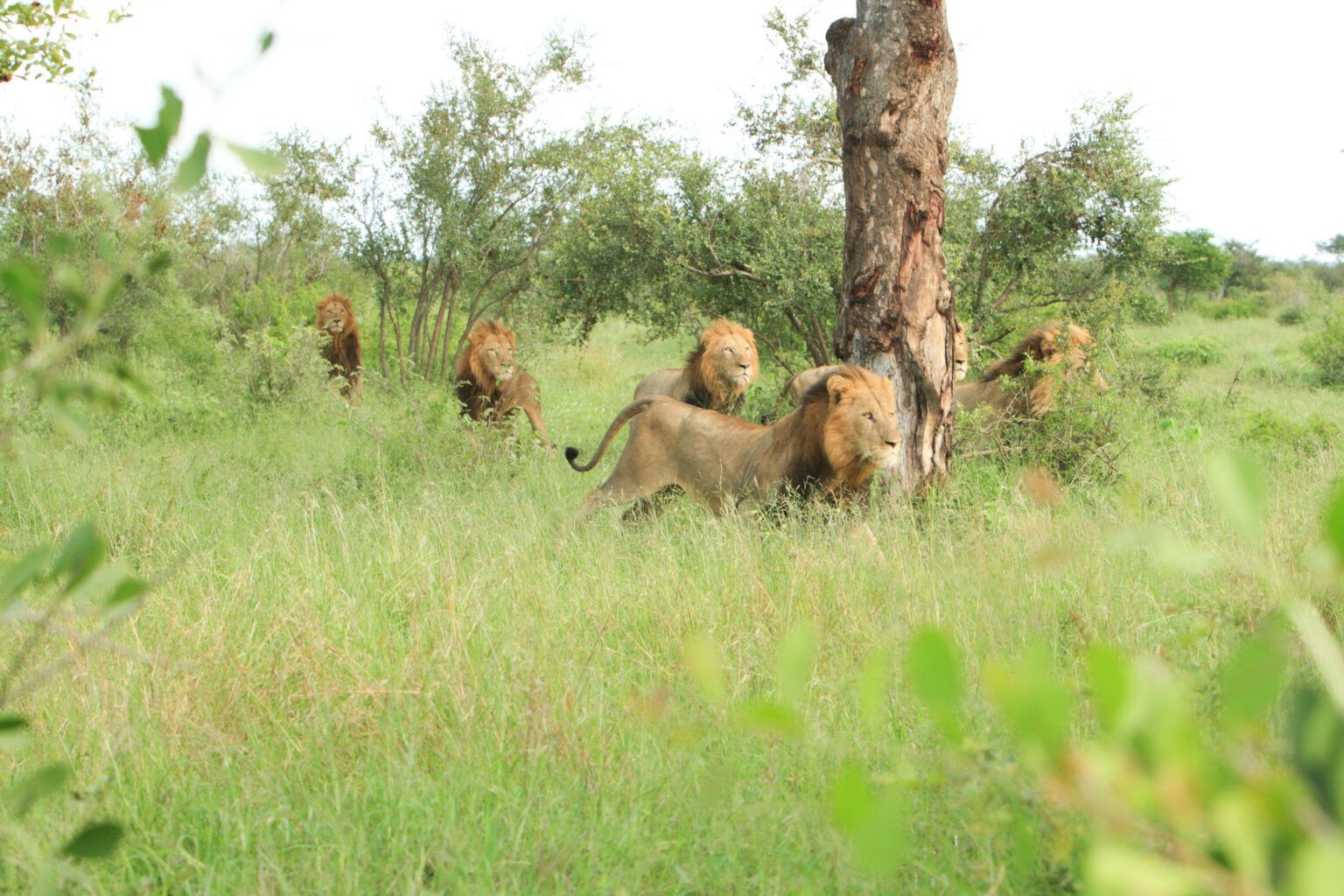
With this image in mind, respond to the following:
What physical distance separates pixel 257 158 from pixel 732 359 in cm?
845

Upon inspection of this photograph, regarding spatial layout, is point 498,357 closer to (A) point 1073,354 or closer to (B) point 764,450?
(B) point 764,450

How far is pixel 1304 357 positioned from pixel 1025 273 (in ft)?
33.1

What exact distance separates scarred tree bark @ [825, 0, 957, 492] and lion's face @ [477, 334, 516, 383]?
4279mm

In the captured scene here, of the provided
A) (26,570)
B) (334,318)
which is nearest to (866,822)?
(26,570)

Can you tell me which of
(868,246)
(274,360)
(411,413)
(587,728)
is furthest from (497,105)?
(587,728)

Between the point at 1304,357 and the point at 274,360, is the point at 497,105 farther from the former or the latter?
the point at 1304,357

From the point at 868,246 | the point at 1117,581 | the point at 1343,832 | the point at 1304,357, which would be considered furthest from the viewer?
the point at 1304,357

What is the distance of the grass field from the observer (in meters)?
2.81

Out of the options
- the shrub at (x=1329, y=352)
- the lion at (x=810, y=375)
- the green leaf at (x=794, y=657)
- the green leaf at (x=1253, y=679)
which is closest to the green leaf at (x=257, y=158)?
the green leaf at (x=794, y=657)

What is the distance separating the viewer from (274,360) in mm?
13828

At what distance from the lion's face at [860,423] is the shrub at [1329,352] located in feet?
42.9

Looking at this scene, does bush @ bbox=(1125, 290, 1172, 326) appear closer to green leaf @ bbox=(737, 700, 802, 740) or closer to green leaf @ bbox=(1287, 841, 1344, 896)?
green leaf @ bbox=(737, 700, 802, 740)

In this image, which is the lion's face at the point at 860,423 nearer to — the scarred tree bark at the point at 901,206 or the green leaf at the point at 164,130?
the scarred tree bark at the point at 901,206

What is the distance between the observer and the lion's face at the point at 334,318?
46.9 feet
